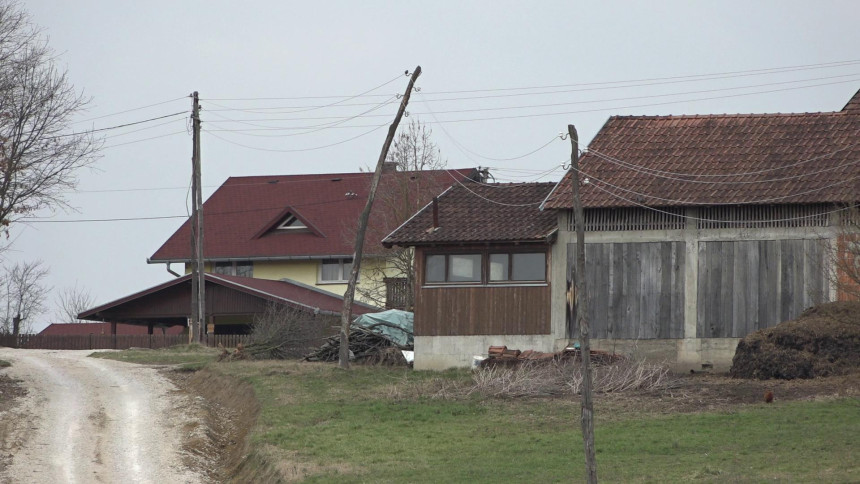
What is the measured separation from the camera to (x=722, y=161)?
32.0 m

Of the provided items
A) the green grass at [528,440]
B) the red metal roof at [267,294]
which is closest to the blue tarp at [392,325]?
the green grass at [528,440]

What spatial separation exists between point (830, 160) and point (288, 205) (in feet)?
109


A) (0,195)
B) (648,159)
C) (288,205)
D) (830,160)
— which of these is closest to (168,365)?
(0,195)

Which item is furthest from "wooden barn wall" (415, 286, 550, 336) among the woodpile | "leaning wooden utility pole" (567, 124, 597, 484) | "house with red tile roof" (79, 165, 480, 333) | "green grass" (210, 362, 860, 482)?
"leaning wooden utility pole" (567, 124, 597, 484)

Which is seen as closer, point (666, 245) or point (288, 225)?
point (666, 245)

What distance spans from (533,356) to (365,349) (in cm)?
629

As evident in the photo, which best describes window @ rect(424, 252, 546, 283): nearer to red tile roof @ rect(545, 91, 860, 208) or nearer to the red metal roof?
red tile roof @ rect(545, 91, 860, 208)

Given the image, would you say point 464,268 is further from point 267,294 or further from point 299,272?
point 299,272

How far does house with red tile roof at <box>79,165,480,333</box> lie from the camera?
159ft

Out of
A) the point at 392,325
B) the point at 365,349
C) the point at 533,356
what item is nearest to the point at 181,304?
the point at 392,325

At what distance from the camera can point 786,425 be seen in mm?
21203

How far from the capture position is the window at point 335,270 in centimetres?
5644

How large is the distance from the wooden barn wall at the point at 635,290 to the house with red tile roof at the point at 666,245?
3 cm

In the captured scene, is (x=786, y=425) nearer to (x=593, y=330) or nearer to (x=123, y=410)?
(x=593, y=330)
